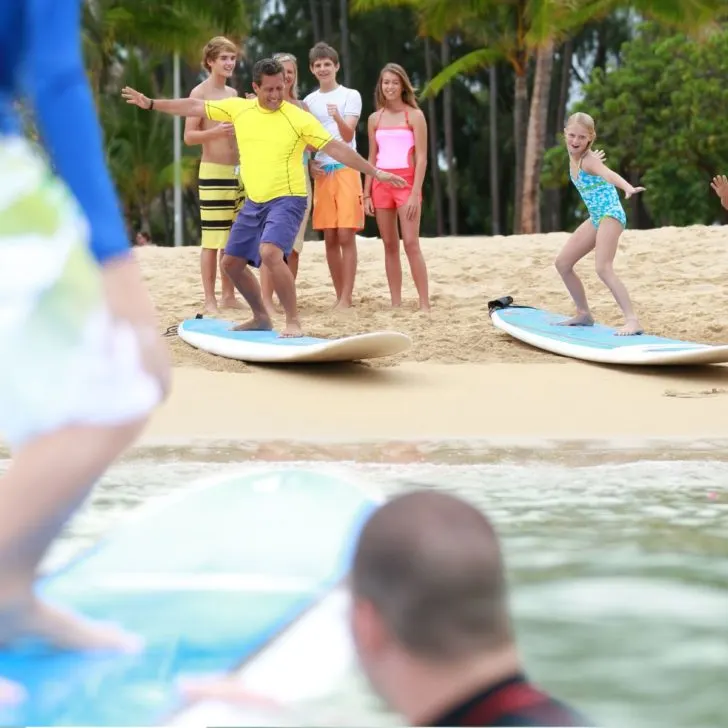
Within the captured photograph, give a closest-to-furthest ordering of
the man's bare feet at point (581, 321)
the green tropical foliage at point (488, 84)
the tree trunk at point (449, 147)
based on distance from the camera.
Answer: the man's bare feet at point (581, 321) → the green tropical foliage at point (488, 84) → the tree trunk at point (449, 147)

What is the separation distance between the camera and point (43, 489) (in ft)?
7.69

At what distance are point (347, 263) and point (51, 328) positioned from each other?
8.10m

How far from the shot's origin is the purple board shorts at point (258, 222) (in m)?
8.67

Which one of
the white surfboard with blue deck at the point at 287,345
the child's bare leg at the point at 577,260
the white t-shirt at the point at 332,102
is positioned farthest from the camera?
the white t-shirt at the point at 332,102

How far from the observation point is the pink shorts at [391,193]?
10211 mm

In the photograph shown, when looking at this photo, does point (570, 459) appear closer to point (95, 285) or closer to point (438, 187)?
point (95, 285)

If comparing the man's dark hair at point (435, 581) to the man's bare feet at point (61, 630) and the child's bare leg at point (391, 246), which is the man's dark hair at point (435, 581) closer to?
the man's bare feet at point (61, 630)

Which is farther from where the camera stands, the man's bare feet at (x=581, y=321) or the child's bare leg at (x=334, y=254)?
the child's bare leg at (x=334, y=254)

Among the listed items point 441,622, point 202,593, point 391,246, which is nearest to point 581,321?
point 391,246

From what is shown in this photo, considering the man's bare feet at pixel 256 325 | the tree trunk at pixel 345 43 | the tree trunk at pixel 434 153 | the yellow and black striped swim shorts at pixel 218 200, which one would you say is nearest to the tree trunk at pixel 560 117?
the tree trunk at pixel 434 153

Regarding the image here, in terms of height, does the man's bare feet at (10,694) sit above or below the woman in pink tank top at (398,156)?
below

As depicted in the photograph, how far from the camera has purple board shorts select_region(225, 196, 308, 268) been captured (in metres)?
8.67

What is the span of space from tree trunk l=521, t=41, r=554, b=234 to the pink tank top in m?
13.6

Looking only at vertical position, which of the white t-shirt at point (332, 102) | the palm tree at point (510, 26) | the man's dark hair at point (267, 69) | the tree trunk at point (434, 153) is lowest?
the tree trunk at point (434, 153)
